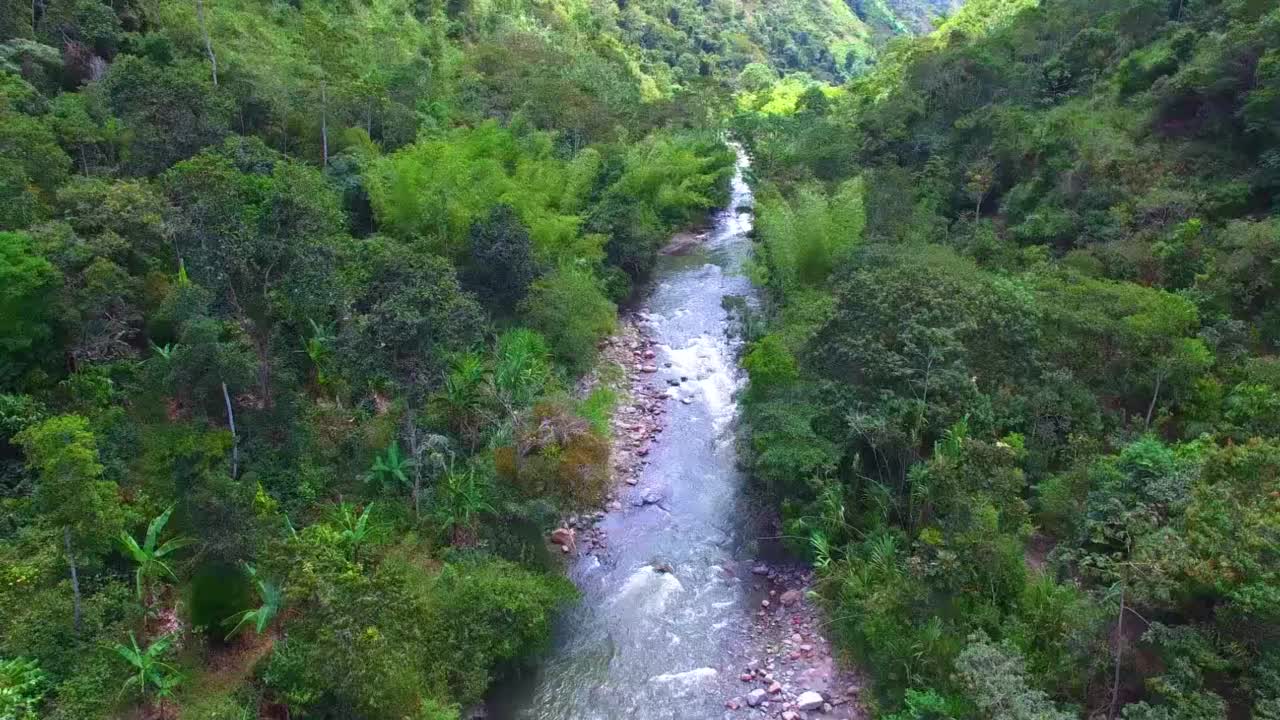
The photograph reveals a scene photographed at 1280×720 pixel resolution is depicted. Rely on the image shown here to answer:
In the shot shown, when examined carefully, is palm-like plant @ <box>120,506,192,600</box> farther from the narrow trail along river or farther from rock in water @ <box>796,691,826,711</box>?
rock in water @ <box>796,691,826,711</box>

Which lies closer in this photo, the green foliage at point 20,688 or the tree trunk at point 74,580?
the green foliage at point 20,688

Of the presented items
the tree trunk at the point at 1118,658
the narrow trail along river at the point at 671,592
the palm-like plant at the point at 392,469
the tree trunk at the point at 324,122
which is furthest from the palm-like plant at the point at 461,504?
the tree trunk at the point at 324,122

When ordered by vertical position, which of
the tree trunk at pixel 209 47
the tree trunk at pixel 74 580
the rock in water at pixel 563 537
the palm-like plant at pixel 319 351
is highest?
the tree trunk at pixel 209 47

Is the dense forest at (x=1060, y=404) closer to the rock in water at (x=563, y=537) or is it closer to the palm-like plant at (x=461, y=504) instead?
the rock in water at (x=563, y=537)

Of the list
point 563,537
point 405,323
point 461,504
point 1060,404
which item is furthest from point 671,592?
point 1060,404

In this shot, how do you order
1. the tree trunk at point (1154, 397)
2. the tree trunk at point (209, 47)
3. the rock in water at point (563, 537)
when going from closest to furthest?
1. the tree trunk at point (1154, 397)
2. the rock in water at point (563, 537)
3. the tree trunk at point (209, 47)

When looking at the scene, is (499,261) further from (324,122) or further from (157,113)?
(157,113)

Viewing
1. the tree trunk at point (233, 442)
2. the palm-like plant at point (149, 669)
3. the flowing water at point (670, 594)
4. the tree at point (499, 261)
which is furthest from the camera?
the tree at point (499, 261)

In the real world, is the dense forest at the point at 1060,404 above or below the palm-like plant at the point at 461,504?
Result: above
